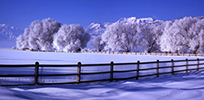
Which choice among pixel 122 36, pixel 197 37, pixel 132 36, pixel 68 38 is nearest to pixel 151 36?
pixel 132 36

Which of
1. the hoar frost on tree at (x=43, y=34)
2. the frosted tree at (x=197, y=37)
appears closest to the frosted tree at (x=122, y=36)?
the frosted tree at (x=197, y=37)

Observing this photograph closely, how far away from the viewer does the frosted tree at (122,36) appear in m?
63.5

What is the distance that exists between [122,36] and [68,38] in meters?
21.7

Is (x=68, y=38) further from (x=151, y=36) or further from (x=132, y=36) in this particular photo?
(x=151, y=36)

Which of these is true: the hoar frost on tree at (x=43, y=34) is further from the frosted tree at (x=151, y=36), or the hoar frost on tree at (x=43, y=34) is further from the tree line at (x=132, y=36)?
the frosted tree at (x=151, y=36)

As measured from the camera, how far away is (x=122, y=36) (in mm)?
62750

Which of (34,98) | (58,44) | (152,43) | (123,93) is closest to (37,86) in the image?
(34,98)

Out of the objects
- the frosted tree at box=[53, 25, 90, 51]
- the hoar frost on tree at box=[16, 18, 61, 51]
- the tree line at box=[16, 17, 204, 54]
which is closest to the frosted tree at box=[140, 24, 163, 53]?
the tree line at box=[16, 17, 204, 54]

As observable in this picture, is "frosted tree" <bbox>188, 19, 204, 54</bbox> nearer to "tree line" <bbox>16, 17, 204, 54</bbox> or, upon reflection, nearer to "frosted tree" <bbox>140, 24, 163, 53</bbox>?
"tree line" <bbox>16, 17, 204, 54</bbox>

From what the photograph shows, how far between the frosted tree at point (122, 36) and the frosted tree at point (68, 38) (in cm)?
1132

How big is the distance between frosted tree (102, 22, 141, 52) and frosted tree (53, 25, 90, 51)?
11317mm

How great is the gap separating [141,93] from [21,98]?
15.0ft

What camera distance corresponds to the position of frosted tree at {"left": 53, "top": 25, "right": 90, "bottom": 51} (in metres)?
68.2

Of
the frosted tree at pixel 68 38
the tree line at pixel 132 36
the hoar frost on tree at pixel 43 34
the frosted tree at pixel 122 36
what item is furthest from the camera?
the hoar frost on tree at pixel 43 34
